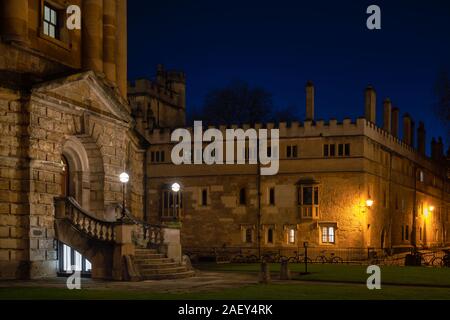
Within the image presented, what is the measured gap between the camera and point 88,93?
97.3ft

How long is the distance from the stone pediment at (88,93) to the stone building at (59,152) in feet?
0.13

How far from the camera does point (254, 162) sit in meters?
58.8

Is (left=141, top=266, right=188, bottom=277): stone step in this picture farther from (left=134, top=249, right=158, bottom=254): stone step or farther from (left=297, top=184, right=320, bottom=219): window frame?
(left=297, top=184, right=320, bottom=219): window frame

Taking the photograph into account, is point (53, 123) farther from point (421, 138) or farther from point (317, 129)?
point (421, 138)

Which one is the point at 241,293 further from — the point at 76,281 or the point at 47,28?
the point at 47,28

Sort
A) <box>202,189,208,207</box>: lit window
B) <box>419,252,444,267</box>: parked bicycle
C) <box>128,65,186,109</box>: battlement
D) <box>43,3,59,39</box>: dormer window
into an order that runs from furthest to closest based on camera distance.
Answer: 1. <box>128,65,186,109</box>: battlement
2. <box>202,189,208,207</box>: lit window
3. <box>419,252,444,267</box>: parked bicycle
4. <box>43,3,59,39</box>: dormer window

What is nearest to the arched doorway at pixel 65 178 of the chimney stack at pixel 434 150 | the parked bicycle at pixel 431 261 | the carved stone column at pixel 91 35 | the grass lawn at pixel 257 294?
the carved stone column at pixel 91 35

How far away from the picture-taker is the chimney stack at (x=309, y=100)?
191 ft

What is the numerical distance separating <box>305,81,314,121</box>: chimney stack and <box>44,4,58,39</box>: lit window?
30.6 m

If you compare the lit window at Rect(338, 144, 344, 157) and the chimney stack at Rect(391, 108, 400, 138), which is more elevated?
the chimney stack at Rect(391, 108, 400, 138)

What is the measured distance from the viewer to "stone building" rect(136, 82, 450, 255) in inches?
2223

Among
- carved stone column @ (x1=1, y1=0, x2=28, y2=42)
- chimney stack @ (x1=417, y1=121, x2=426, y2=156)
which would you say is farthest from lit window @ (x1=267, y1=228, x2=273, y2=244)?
carved stone column @ (x1=1, y1=0, x2=28, y2=42)
